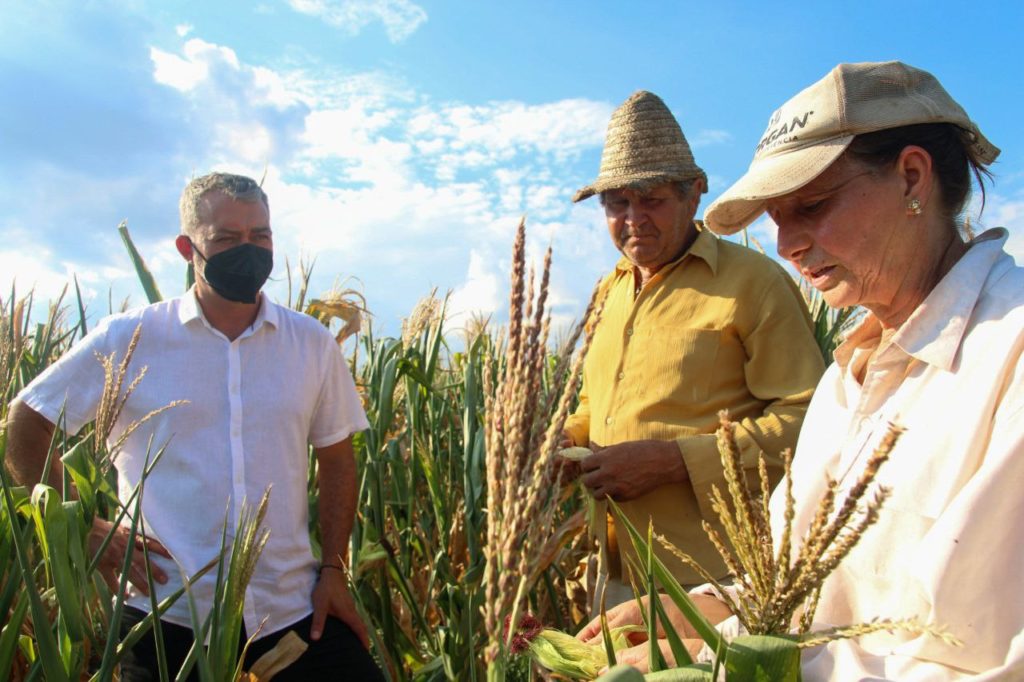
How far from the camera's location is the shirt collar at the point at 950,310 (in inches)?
50.9

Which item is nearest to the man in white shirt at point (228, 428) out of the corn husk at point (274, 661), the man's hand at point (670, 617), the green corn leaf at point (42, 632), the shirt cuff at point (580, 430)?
the corn husk at point (274, 661)

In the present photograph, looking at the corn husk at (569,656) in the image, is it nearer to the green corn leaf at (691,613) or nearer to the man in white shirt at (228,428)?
the green corn leaf at (691,613)

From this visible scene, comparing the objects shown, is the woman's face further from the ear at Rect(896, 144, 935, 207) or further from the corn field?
the corn field

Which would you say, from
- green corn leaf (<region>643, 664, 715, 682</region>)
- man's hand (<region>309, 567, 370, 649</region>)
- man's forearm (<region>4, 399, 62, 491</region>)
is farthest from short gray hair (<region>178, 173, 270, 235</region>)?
green corn leaf (<region>643, 664, 715, 682</region>)

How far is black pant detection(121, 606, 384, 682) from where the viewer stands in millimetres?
2301

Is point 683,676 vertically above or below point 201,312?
below

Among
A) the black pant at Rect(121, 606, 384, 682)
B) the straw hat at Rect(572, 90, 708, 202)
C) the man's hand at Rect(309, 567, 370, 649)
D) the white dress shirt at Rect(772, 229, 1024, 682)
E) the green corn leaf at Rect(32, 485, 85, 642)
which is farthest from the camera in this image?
the straw hat at Rect(572, 90, 708, 202)

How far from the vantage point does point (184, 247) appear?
283 centimetres

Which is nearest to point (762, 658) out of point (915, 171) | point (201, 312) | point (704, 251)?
point (915, 171)

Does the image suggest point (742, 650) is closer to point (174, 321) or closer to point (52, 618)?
point (52, 618)

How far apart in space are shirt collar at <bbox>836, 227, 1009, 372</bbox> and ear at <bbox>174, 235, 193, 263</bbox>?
7.64 ft

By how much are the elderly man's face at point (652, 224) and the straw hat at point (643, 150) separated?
5cm

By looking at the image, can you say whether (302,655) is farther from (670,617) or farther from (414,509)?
(670,617)

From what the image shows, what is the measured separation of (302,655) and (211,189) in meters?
1.58
